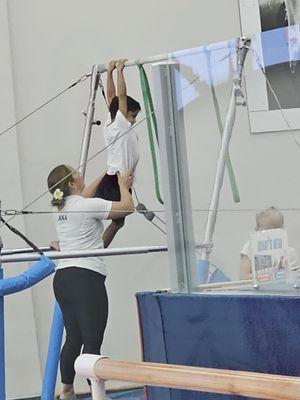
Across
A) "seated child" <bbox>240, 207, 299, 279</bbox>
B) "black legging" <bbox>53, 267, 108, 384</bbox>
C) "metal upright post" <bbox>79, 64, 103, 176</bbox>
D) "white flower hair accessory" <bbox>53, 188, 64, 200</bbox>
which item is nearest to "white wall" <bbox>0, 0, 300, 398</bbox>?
"metal upright post" <bbox>79, 64, 103, 176</bbox>

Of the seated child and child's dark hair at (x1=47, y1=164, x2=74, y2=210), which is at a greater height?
child's dark hair at (x1=47, y1=164, x2=74, y2=210)

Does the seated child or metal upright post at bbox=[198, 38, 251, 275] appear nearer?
the seated child

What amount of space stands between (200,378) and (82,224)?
1913 mm

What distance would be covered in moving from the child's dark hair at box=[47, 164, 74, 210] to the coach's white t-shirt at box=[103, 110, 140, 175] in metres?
0.24

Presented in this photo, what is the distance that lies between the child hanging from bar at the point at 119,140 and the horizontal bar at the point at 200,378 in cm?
188

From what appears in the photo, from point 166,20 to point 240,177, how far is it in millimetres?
2650

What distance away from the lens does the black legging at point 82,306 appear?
3629 mm

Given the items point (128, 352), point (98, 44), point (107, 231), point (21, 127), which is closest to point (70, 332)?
point (107, 231)

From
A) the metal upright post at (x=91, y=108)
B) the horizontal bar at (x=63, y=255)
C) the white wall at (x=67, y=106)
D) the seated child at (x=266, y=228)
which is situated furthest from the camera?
the white wall at (x=67, y=106)

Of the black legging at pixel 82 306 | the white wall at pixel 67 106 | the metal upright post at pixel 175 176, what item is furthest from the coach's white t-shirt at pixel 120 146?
the metal upright post at pixel 175 176

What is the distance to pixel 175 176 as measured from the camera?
99.8 inches

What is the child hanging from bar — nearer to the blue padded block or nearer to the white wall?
the white wall

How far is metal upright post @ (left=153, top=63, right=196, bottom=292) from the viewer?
251 centimetres

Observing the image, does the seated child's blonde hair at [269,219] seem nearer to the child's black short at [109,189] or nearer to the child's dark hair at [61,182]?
the child's dark hair at [61,182]
